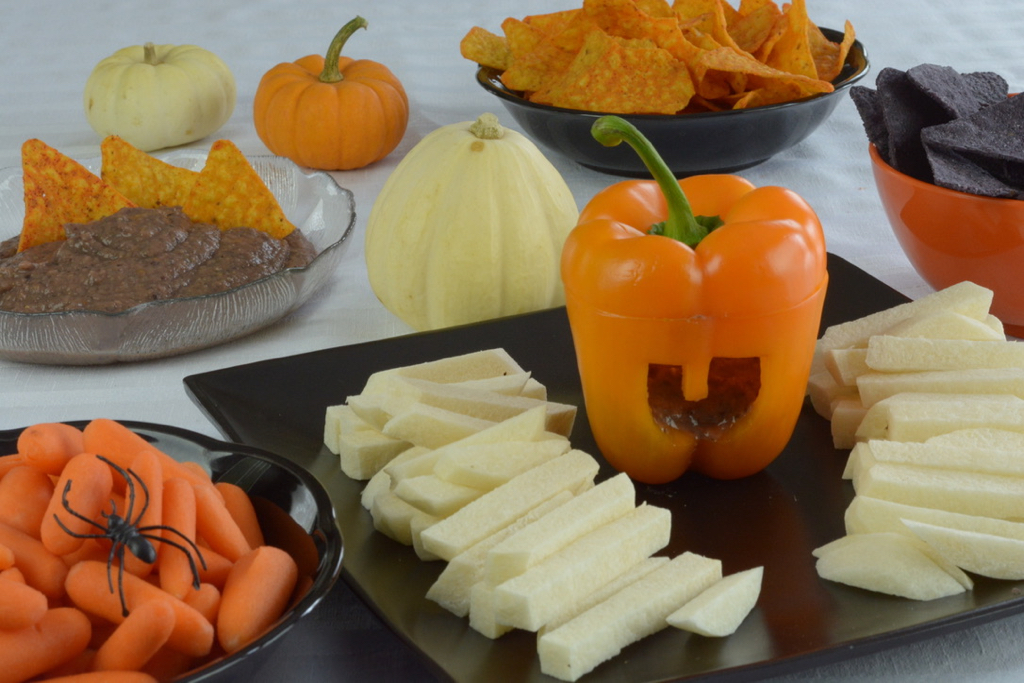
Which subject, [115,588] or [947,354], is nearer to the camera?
[115,588]

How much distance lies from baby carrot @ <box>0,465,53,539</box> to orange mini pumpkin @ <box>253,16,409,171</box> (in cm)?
157

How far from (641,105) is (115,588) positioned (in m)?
1.49

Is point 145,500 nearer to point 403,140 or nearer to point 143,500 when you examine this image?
point 143,500

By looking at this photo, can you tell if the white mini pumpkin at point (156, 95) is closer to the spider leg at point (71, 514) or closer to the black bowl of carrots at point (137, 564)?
the black bowl of carrots at point (137, 564)

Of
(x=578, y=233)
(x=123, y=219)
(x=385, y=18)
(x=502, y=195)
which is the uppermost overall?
(x=578, y=233)

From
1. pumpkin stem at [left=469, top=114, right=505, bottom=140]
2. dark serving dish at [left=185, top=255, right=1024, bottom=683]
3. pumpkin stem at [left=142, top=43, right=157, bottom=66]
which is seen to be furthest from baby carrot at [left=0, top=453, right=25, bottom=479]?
pumpkin stem at [left=142, top=43, right=157, bottom=66]

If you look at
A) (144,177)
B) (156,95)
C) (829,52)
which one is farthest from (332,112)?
(829,52)

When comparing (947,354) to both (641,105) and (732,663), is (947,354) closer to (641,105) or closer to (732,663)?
(732,663)

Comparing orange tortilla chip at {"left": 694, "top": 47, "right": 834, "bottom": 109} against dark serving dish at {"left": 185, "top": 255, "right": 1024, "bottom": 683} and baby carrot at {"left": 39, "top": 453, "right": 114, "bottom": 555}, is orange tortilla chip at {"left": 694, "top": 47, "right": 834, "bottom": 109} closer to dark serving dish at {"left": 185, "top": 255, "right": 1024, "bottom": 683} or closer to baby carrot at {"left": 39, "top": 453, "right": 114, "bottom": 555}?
dark serving dish at {"left": 185, "top": 255, "right": 1024, "bottom": 683}

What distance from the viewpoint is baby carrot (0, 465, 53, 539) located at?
3.44 ft

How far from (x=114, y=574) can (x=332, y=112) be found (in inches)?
67.3

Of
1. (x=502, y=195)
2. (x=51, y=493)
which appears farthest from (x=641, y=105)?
(x=51, y=493)

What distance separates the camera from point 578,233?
1.39 metres

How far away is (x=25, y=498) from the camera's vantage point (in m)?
1.06
